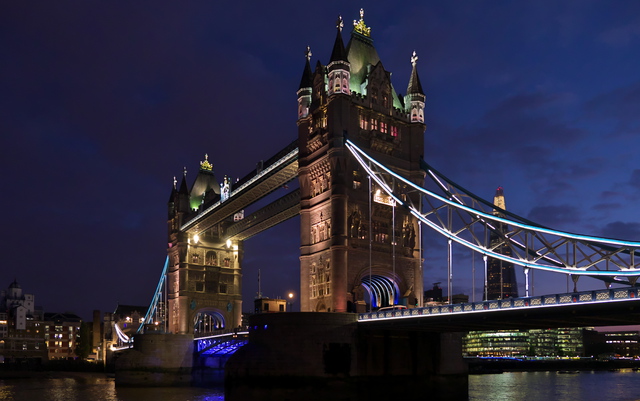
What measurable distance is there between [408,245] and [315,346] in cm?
1478

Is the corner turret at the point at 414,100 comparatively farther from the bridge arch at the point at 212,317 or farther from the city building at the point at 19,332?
the city building at the point at 19,332

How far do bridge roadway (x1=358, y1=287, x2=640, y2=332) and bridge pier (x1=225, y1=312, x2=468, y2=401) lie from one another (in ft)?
6.91

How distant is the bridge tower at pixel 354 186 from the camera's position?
5475 centimetres

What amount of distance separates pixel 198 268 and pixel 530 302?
6361cm

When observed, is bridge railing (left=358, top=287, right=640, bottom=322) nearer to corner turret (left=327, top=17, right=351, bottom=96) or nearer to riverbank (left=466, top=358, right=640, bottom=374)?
corner turret (left=327, top=17, right=351, bottom=96)

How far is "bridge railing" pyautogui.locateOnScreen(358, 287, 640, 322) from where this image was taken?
32.8 meters

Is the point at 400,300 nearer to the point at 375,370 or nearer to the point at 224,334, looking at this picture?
the point at 375,370

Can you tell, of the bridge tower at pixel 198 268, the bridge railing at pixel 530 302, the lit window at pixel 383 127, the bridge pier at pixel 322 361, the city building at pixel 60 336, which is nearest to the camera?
the bridge railing at pixel 530 302

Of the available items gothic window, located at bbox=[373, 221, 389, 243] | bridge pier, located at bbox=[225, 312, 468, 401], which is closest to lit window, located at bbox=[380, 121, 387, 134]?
gothic window, located at bbox=[373, 221, 389, 243]

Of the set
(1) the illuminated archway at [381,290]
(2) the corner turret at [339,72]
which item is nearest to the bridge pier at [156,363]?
(1) the illuminated archway at [381,290]

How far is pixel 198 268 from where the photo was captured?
309 ft

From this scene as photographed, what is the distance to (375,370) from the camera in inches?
1901

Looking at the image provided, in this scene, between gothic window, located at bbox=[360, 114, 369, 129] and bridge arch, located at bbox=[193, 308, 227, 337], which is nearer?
gothic window, located at bbox=[360, 114, 369, 129]

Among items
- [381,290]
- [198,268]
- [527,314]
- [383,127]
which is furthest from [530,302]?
[198,268]
